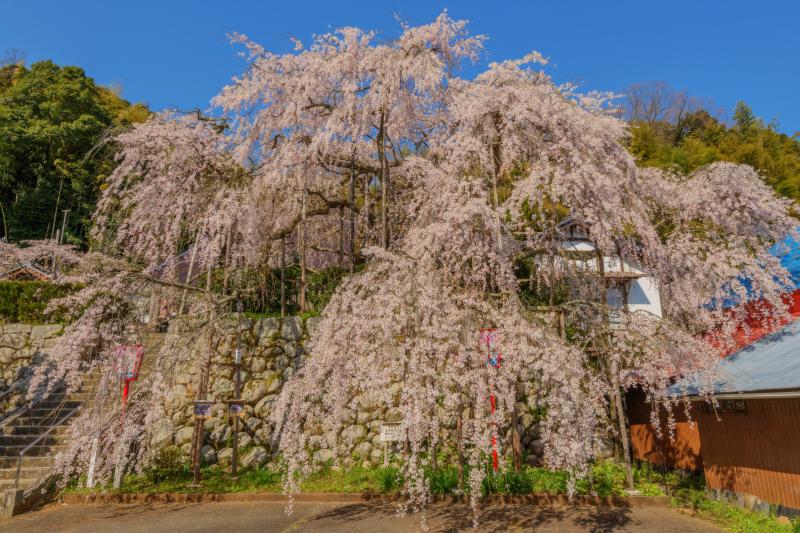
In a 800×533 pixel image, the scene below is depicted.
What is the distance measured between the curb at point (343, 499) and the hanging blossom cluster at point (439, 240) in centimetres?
71

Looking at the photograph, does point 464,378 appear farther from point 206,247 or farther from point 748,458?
point 206,247

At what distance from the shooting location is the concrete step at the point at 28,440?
38.3 ft

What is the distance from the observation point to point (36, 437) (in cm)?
1188

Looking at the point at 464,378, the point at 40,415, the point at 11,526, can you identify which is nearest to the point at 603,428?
the point at 464,378

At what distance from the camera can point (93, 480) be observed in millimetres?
10117

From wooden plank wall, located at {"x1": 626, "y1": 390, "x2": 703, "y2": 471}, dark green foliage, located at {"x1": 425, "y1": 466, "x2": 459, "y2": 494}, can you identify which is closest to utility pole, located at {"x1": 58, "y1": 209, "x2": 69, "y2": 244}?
dark green foliage, located at {"x1": 425, "y1": 466, "x2": 459, "y2": 494}

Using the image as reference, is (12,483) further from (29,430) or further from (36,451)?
(29,430)

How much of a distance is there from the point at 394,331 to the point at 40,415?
1150cm

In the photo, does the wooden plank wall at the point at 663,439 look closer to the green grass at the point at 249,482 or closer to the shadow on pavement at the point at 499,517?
the shadow on pavement at the point at 499,517

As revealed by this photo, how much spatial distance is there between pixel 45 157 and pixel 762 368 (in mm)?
34526

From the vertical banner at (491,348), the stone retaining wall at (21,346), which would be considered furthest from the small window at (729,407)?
the stone retaining wall at (21,346)

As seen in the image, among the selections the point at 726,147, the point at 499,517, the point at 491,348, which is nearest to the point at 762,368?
the point at 491,348

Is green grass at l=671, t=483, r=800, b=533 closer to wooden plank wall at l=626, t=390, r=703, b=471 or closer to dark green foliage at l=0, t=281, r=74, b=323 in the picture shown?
wooden plank wall at l=626, t=390, r=703, b=471

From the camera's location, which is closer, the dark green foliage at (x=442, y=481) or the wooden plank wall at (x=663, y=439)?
the dark green foliage at (x=442, y=481)
